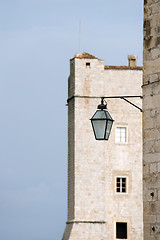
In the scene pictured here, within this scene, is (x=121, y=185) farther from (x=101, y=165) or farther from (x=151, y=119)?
(x=151, y=119)

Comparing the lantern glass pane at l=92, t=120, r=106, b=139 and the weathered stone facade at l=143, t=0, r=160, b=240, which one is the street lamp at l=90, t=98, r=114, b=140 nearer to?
the lantern glass pane at l=92, t=120, r=106, b=139

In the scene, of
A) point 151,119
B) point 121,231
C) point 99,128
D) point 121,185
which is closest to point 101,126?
point 99,128

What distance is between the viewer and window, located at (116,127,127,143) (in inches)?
1586

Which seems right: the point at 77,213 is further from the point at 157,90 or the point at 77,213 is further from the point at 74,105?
the point at 157,90

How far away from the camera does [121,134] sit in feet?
132

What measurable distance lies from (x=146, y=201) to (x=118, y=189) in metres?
27.8

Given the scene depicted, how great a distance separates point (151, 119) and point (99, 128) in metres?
0.91

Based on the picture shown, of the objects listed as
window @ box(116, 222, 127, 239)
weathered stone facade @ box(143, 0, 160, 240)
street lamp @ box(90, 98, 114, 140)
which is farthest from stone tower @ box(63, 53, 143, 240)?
weathered stone facade @ box(143, 0, 160, 240)

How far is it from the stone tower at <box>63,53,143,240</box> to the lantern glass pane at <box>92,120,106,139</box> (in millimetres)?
27137

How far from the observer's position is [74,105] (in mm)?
40406

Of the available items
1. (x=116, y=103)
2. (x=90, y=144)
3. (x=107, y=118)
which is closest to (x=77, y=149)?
(x=90, y=144)

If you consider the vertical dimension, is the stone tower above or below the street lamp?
below

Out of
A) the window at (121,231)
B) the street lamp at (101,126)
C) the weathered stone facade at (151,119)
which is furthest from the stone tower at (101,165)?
the weathered stone facade at (151,119)

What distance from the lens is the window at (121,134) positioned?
40.3 meters
